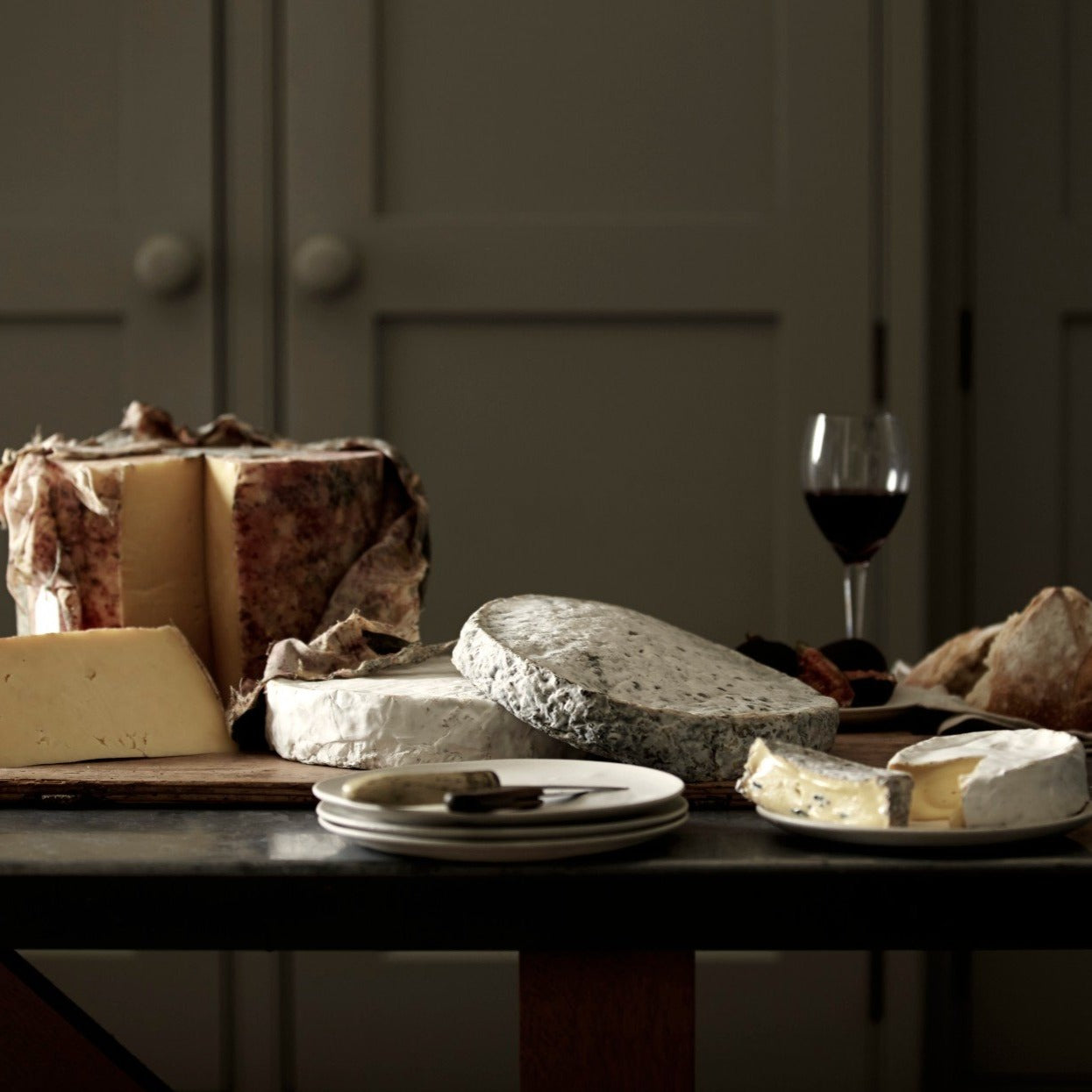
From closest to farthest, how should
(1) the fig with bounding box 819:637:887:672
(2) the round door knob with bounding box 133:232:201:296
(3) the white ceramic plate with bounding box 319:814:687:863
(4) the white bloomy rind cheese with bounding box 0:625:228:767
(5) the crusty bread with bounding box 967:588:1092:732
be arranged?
(3) the white ceramic plate with bounding box 319:814:687:863 < (4) the white bloomy rind cheese with bounding box 0:625:228:767 < (5) the crusty bread with bounding box 967:588:1092:732 < (1) the fig with bounding box 819:637:887:672 < (2) the round door knob with bounding box 133:232:201:296

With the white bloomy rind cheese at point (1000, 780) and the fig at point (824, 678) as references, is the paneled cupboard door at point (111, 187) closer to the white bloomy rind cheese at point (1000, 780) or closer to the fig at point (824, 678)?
the fig at point (824, 678)

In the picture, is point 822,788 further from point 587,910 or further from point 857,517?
point 857,517

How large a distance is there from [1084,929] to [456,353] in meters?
1.50

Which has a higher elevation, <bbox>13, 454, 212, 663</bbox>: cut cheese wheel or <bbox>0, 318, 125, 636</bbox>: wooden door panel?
<bbox>0, 318, 125, 636</bbox>: wooden door panel

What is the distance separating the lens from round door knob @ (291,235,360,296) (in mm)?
2004

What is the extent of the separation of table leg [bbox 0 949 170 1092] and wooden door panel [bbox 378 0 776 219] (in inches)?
56.0

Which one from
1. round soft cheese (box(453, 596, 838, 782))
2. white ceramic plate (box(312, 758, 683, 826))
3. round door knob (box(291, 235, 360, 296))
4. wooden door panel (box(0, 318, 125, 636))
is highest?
round door knob (box(291, 235, 360, 296))

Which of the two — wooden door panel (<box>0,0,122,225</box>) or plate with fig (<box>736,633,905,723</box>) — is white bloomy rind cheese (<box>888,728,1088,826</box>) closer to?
plate with fig (<box>736,633,905,723</box>)

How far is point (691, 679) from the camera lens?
2.95ft

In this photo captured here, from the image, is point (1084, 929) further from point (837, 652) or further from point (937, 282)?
point (937, 282)

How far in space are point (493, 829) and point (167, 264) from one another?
152 centimetres

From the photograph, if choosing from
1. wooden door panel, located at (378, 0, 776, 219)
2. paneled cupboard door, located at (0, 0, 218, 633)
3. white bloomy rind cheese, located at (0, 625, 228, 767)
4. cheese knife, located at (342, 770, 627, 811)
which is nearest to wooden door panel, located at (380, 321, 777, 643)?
wooden door panel, located at (378, 0, 776, 219)

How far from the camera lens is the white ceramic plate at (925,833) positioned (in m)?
0.69

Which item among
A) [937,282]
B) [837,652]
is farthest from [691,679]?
[937,282]
